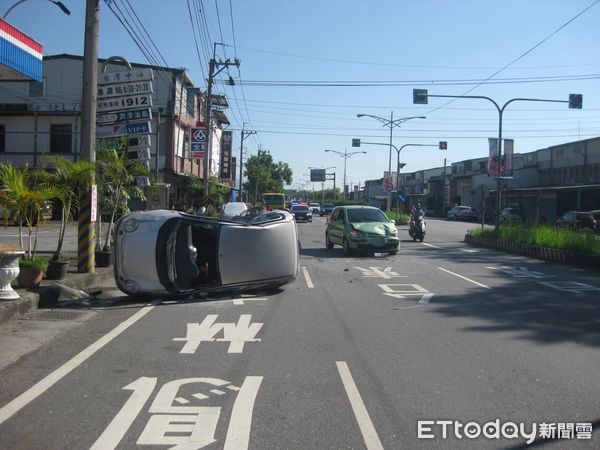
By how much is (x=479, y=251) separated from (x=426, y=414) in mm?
17867

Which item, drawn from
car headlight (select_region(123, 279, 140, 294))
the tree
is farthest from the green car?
the tree

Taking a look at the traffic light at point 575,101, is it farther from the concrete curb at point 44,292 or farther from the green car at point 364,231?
the concrete curb at point 44,292

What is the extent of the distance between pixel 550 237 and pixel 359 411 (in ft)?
55.5

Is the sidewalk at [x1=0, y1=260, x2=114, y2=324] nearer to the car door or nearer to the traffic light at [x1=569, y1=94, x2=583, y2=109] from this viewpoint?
the car door

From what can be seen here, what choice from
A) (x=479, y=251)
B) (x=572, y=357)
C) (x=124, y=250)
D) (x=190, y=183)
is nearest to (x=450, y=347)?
(x=572, y=357)

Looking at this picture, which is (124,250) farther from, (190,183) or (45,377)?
(190,183)

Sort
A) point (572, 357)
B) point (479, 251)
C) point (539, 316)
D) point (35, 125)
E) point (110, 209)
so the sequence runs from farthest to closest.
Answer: point (35, 125), point (479, 251), point (110, 209), point (539, 316), point (572, 357)

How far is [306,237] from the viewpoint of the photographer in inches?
1106

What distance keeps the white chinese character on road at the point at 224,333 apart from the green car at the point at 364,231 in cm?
1022

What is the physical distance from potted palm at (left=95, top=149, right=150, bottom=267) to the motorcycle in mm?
13646

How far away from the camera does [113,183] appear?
15156mm

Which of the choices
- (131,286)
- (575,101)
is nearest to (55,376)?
(131,286)

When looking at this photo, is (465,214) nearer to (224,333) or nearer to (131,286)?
(131,286)

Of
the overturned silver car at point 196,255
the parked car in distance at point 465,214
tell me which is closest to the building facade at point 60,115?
the overturned silver car at point 196,255
